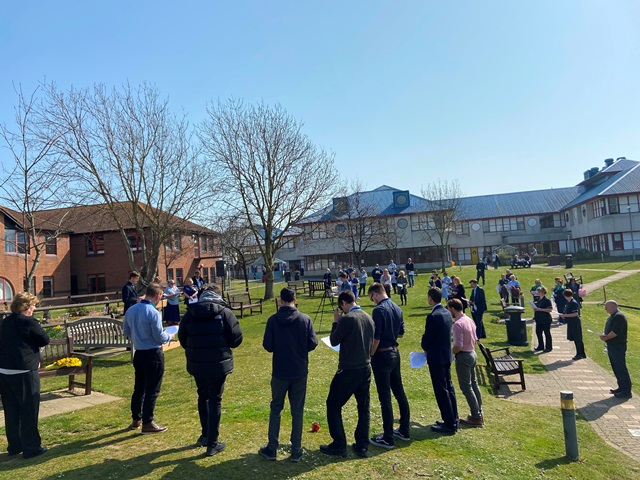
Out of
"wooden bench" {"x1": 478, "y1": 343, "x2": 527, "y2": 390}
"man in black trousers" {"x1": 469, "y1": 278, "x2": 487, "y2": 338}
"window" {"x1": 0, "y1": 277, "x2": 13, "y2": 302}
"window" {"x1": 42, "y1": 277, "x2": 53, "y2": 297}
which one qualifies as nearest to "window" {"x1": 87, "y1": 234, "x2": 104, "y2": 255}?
"window" {"x1": 42, "y1": 277, "x2": 53, "y2": 297}

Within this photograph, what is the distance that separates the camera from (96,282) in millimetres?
38188

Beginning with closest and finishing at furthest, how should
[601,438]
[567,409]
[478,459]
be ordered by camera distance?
[478,459], [567,409], [601,438]

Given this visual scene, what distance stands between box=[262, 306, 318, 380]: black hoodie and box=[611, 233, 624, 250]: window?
5033 centimetres

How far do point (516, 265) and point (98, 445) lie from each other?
40.6 m

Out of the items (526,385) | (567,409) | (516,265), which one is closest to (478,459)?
(567,409)

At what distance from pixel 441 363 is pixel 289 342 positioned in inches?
92.6

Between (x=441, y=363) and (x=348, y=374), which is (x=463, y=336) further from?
(x=348, y=374)

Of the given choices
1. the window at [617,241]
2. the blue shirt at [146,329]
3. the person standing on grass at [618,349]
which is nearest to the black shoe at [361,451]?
the blue shirt at [146,329]

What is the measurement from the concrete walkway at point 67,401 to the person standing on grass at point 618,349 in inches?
370

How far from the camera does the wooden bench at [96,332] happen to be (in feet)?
36.2

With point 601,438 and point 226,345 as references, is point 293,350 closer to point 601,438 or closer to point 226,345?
point 226,345

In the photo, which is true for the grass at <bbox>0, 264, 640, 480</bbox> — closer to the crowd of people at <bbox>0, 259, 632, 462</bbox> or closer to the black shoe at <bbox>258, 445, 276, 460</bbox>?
the black shoe at <bbox>258, 445, 276, 460</bbox>

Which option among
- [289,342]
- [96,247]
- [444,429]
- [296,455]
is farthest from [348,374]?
[96,247]

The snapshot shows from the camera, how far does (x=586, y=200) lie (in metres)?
49.6
